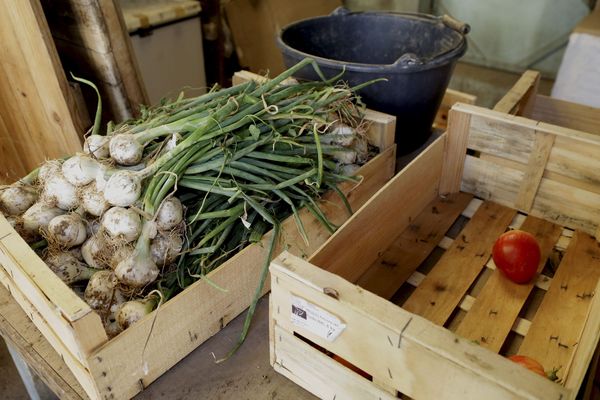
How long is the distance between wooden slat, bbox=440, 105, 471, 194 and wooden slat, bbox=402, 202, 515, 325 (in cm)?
11

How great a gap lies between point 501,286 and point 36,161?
1.64 metres

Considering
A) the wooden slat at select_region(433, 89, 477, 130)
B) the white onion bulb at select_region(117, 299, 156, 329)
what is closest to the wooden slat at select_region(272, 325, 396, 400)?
the white onion bulb at select_region(117, 299, 156, 329)

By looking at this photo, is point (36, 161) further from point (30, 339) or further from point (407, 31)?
point (407, 31)

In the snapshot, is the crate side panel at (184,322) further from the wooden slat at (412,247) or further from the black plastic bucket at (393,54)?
the black plastic bucket at (393,54)

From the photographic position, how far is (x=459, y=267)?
1.12m

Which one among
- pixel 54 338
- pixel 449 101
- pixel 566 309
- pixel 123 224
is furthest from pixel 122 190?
pixel 449 101

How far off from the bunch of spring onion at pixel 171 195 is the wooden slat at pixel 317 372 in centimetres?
11

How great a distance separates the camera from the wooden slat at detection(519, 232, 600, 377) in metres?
0.92

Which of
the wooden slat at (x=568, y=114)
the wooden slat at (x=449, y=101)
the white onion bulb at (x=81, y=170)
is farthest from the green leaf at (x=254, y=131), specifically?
the wooden slat at (x=568, y=114)

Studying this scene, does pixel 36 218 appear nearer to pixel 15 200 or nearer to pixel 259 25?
pixel 15 200

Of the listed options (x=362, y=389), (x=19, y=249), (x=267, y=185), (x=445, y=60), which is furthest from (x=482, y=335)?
(x=19, y=249)

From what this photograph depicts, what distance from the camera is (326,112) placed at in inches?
45.6

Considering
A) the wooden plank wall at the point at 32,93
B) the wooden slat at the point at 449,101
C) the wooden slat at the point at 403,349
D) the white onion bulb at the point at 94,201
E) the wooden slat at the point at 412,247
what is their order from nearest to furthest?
the wooden slat at the point at 403,349 < the white onion bulb at the point at 94,201 < the wooden slat at the point at 412,247 < the wooden plank wall at the point at 32,93 < the wooden slat at the point at 449,101

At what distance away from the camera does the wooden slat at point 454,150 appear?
4.15 feet
